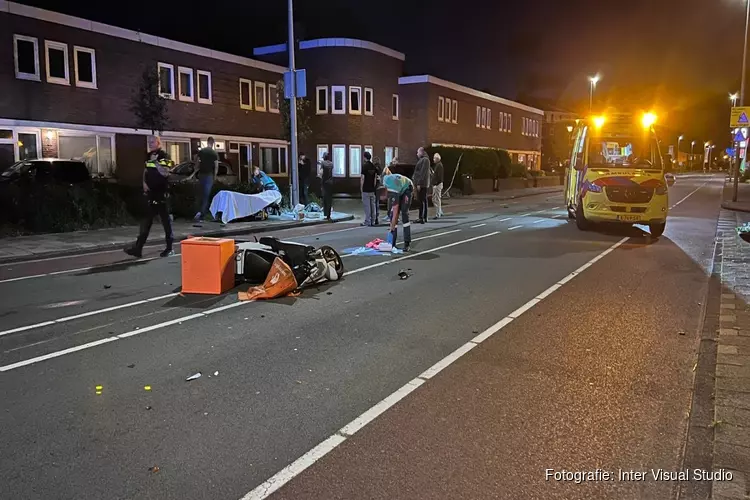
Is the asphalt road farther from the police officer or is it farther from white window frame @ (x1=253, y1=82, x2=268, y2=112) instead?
white window frame @ (x1=253, y1=82, x2=268, y2=112)

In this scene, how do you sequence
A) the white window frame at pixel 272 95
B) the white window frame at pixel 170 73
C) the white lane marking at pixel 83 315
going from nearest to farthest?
the white lane marking at pixel 83 315, the white window frame at pixel 170 73, the white window frame at pixel 272 95

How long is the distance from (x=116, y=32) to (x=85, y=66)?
1870 millimetres

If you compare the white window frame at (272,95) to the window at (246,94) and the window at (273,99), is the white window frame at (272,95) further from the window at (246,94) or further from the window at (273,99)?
the window at (246,94)

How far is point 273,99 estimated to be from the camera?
104ft

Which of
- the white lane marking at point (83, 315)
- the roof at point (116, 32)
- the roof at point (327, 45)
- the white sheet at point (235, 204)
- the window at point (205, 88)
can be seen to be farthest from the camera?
the roof at point (327, 45)

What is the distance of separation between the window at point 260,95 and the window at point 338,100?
467 cm

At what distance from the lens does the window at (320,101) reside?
34.6m

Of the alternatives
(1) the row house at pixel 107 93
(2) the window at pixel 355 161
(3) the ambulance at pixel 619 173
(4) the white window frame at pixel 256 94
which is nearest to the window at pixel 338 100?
(2) the window at pixel 355 161

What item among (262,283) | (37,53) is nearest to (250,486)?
(262,283)

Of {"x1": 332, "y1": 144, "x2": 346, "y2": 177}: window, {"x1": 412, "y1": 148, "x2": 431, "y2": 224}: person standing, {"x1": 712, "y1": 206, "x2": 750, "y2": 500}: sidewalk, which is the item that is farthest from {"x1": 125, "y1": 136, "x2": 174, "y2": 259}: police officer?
{"x1": 332, "y1": 144, "x2": 346, "y2": 177}: window

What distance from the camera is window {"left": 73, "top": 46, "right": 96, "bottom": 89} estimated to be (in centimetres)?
2217

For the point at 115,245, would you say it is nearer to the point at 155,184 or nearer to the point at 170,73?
the point at 155,184

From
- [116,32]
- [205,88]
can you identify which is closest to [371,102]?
[205,88]

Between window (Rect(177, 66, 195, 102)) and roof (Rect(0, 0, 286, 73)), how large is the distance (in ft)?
2.72
